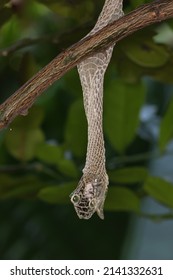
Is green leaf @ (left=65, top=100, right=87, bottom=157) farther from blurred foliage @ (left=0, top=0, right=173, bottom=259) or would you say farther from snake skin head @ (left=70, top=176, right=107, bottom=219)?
snake skin head @ (left=70, top=176, right=107, bottom=219)

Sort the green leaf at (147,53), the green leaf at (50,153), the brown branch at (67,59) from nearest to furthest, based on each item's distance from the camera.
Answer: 1. the brown branch at (67,59)
2. the green leaf at (147,53)
3. the green leaf at (50,153)

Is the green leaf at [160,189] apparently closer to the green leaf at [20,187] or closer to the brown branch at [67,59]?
the green leaf at [20,187]

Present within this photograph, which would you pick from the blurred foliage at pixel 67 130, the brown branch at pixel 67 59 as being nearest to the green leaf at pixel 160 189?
the blurred foliage at pixel 67 130

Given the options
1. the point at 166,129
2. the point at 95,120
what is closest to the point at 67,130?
the point at 166,129

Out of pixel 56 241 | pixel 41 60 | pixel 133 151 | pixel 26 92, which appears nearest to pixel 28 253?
pixel 56 241

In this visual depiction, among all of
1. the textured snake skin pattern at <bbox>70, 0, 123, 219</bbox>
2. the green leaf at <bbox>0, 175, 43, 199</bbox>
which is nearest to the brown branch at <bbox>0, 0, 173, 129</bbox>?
the textured snake skin pattern at <bbox>70, 0, 123, 219</bbox>

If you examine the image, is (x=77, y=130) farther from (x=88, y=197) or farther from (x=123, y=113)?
(x=88, y=197)

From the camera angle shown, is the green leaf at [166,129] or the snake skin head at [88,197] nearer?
the snake skin head at [88,197]
